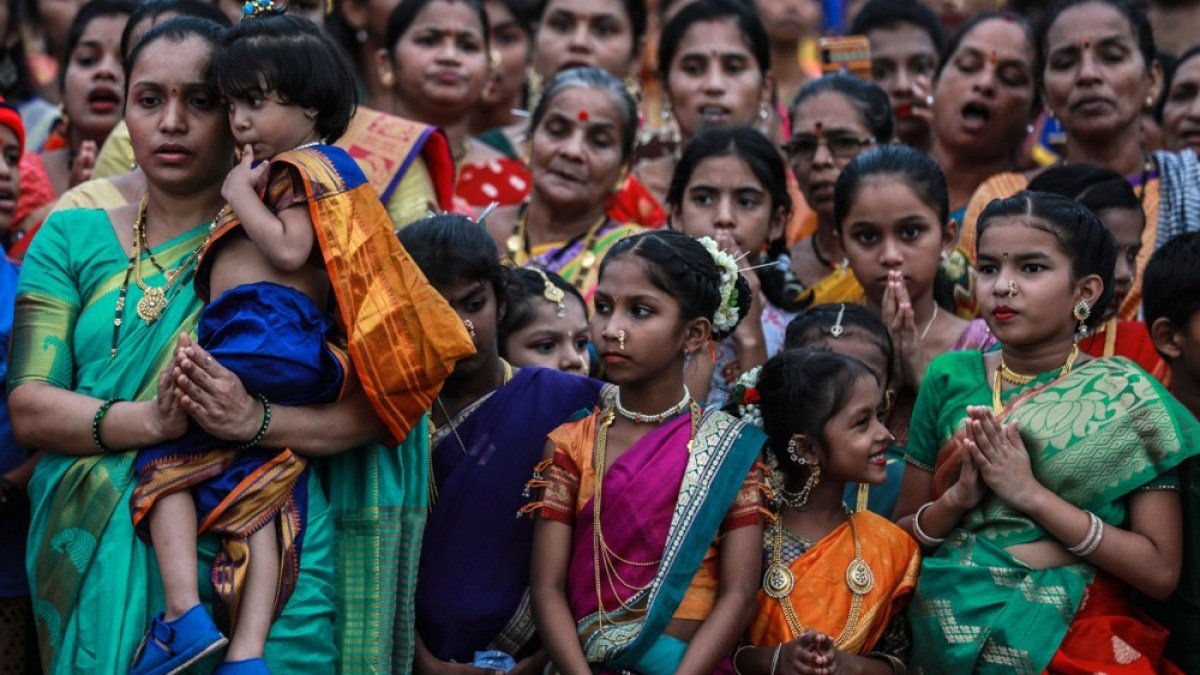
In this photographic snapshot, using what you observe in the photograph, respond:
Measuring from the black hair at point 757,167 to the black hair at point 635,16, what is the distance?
193 centimetres

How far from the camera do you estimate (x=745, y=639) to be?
4.52 meters

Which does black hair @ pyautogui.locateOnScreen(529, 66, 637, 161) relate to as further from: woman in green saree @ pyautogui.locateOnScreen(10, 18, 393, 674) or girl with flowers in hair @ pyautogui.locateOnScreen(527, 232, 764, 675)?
woman in green saree @ pyautogui.locateOnScreen(10, 18, 393, 674)

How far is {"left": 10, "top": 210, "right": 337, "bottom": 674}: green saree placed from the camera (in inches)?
160

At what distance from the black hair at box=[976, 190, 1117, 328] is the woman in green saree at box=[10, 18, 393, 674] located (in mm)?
1920

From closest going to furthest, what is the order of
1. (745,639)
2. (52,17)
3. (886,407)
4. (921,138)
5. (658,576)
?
(658,576)
(745,639)
(886,407)
(921,138)
(52,17)

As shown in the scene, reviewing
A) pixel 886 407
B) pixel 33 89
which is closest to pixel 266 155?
pixel 886 407

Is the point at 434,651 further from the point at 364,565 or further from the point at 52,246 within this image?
the point at 52,246

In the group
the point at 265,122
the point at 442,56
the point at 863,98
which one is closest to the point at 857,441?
the point at 265,122

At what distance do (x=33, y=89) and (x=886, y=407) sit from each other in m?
4.86

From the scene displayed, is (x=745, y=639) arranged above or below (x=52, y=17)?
below

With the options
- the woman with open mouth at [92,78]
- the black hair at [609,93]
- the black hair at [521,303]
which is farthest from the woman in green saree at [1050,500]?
the woman with open mouth at [92,78]

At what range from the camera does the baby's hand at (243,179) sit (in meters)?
4.12

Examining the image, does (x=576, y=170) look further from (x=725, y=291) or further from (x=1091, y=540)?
(x=1091, y=540)

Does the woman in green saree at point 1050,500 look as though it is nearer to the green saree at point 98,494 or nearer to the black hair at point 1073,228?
the black hair at point 1073,228
